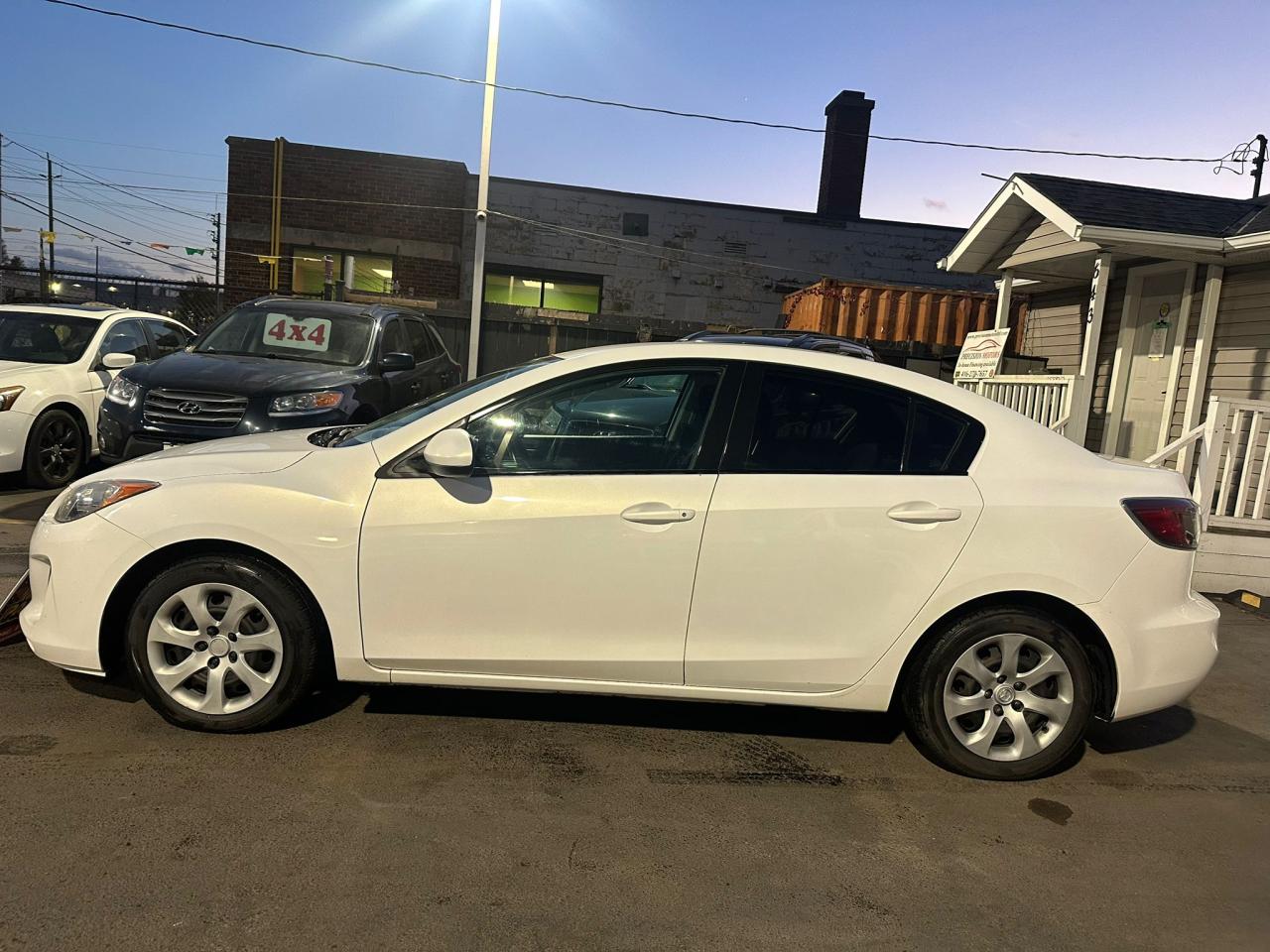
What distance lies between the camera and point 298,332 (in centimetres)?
787

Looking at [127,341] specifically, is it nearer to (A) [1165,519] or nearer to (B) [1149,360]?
(A) [1165,519]

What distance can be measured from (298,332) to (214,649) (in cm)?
513

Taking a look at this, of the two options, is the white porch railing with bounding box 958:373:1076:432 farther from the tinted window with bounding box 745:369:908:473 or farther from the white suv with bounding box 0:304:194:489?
the white suv with bounding box 0:304:194:489

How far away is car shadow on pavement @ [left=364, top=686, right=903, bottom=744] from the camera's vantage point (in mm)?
3832

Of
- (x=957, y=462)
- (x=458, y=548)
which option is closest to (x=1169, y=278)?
(x=957, y=462)

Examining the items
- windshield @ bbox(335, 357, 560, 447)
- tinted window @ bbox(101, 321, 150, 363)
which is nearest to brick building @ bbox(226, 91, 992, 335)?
tinted window @ bbox(101, 321, 150, 363)

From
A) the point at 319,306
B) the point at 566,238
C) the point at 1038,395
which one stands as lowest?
the point at 1038,395

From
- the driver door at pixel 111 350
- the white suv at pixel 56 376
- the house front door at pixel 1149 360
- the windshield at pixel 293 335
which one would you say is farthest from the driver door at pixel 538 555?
the house front door at pixel 1149 360

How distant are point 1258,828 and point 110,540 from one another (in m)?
4.49

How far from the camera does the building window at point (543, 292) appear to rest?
973 inches

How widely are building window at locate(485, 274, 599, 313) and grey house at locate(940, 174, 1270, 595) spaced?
14.0m

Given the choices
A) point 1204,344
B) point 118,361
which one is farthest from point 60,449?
point 1204,344

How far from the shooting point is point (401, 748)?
11.3 feet

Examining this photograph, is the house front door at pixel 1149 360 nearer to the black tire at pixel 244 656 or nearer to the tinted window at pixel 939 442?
the tinted window at pixel 939 442
